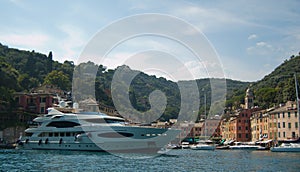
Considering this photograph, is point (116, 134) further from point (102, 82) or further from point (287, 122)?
point (102, 82)

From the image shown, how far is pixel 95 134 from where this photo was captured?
46.0 meters

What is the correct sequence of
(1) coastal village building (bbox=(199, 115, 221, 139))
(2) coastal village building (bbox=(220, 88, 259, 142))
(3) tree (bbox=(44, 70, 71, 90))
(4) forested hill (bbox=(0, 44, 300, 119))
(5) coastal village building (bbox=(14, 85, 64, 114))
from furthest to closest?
(3) tree (bbox=(44, 70, 71, 90)) → (1) coastal village building (bbox=(199, 115, 221, 139)) → (2) coastal village building (bbox=(220, 88, 259, 142)) → (4) forested hill (bbox=(0, 44, 300, 119)) → (5) coastal village building (bbox=(14, 85, 64, 114))

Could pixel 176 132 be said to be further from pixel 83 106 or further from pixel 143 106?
pixel 143 106

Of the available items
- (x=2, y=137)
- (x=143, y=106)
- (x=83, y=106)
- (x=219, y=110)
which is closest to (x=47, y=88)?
(x=83, y=106)

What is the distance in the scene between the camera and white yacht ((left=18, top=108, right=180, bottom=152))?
147ft

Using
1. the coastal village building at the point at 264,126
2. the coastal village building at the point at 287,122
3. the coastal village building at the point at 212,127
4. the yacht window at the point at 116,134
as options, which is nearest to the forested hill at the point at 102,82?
the coastal village building at the point at 264,126

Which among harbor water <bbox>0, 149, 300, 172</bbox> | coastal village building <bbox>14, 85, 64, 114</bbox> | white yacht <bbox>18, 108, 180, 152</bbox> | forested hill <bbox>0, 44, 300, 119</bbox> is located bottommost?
harbor water <bbox>0, 149, 300, 172</bbox>

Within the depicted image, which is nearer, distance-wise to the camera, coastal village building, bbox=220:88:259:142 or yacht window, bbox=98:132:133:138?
yacht window, bbox=98:132:133:138

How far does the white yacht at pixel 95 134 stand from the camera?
1765 inches

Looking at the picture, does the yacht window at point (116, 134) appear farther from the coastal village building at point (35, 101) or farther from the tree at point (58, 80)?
the tree at point (58, 80)

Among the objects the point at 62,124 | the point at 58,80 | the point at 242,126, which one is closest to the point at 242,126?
the point at 242,126

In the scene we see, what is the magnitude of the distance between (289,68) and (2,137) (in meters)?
112

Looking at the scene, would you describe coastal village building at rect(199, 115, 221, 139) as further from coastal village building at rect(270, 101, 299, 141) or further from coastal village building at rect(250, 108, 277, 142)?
coastal village building at rect(270, 101, 299, 141)

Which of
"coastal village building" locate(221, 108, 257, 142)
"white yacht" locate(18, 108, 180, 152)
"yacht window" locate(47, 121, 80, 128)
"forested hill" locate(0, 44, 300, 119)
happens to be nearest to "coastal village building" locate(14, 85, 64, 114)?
"forested hill" locate(0, 44, 300, 119)
